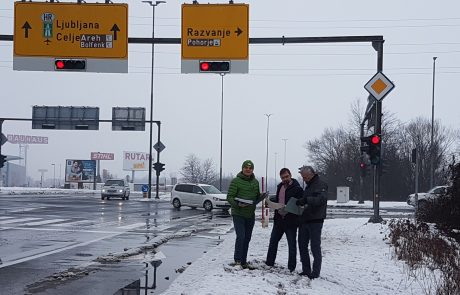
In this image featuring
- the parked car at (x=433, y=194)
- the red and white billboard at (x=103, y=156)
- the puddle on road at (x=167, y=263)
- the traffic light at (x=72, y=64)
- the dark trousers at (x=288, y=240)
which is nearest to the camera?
the puddle on road at (x=167, y=263)

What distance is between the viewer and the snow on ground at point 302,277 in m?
7.85

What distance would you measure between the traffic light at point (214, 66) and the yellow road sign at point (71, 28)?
2.81m

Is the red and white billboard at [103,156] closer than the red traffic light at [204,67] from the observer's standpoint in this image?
No

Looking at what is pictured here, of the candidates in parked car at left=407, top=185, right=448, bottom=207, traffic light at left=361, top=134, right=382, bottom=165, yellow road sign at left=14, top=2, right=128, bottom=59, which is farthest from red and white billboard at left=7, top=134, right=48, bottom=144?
traffic light at left=361, top=134, right=382, bottom=165

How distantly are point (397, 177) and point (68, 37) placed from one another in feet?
171

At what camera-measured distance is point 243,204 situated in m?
9.32

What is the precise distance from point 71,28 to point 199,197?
610 inches

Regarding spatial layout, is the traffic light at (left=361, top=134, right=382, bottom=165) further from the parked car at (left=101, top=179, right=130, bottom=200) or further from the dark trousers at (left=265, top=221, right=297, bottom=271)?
the parked car at (left=101, top=179, right=130, bottom=200)

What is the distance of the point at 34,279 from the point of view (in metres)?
9.07

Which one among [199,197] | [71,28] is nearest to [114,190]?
[199,197]

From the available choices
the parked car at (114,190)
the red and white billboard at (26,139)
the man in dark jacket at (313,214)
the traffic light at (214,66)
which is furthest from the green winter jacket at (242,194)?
the red and white billboard at (26,139)

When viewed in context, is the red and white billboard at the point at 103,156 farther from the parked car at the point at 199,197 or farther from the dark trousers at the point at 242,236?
the dark trousers at the point at 242,236

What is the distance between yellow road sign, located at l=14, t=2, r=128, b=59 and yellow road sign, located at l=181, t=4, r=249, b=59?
88.3 inches

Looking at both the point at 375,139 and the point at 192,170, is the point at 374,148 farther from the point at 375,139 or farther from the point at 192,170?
the point at 192,170
